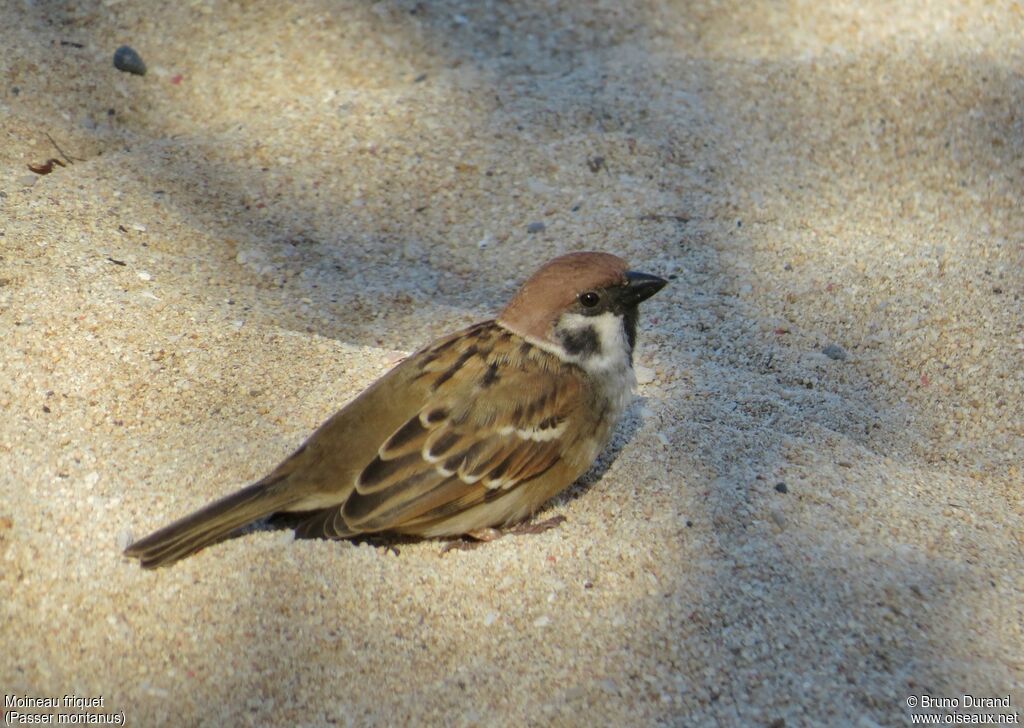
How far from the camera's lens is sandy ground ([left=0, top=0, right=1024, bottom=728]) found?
321cm

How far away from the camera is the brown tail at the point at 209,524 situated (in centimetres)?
334

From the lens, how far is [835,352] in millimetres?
4715

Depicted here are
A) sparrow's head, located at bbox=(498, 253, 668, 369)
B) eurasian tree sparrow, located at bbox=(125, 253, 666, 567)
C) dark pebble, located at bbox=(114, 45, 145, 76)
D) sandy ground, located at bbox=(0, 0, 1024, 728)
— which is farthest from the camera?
dark pebble, located at bbox=(114, 45, 145, 76)

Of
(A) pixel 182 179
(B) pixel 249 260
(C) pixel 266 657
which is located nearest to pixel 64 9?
(A) pixel 182 179

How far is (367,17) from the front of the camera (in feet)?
20.6

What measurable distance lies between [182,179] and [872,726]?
3.71m

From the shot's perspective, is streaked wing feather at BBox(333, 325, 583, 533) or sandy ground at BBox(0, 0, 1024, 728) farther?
streaked wing feather at BBox(333, 325, 583, 533)

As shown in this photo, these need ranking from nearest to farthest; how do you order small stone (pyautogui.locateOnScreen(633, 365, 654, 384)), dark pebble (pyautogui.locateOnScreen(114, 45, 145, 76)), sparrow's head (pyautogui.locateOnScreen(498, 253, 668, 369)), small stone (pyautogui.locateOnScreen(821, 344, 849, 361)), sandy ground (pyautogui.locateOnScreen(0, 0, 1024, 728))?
sandy ground (pyautogui.locateOnScreen(0, 0, 1024, 728))
sparrow's head (pyautogui.locateOnScreen(498, 253, 668, 369))
small stone (pyautogui.locateOnScreen(633, 365, 654, 384))
small stone (pyautogui.locateOnScreen(821, 344, 849, 361))
dark pebble (pyautogui.locateOnScreen(114, 45, 145, 76))

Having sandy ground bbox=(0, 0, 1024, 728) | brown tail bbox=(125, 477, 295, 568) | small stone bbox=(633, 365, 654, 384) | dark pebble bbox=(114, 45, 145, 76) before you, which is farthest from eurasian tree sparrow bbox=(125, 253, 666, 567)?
dark pebble bbox=(114, 45, 145, 76)

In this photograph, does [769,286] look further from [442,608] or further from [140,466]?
[140,466]

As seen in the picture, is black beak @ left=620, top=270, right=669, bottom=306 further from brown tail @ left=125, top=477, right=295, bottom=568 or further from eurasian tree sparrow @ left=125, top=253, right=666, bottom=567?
brown tail @ left=125, top=477, right=295, bottom=568

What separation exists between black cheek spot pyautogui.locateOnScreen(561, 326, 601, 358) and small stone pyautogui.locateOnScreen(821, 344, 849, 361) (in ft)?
4.23

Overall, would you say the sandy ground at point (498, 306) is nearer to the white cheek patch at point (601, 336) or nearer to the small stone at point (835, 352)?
the small stone at point (835, 352)

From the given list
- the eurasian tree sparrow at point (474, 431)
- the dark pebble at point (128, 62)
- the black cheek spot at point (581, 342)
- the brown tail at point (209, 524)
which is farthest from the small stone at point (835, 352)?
the dark pebble at point (128, 62)
